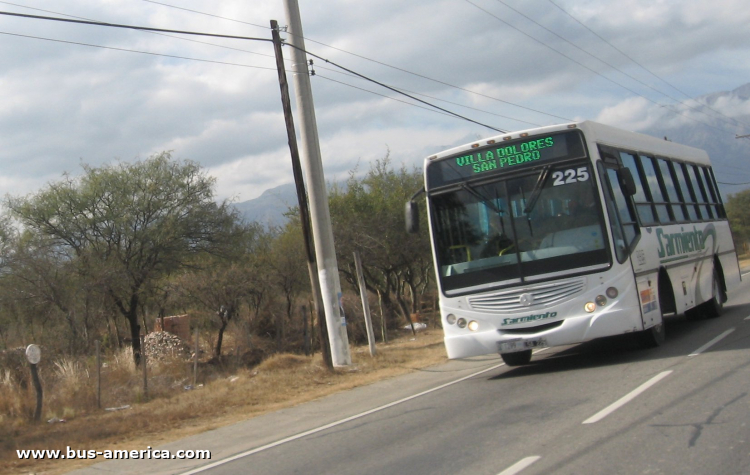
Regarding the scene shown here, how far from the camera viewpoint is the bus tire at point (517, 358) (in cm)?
1239

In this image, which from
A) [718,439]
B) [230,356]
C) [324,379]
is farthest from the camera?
[230,356]

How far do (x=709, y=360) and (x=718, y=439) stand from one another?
168 inches

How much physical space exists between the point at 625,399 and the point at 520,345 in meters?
2.50

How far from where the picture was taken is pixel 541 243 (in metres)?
10.9

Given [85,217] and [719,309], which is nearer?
[719,309]

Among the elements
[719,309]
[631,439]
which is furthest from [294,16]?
[631,439]

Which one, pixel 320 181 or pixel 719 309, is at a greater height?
pixel 320 181

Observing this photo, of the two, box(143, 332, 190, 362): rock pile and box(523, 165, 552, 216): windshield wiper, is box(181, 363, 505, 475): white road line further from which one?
box(143, 332, 190, 362): rock pile

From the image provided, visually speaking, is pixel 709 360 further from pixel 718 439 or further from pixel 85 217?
pixel 85 217

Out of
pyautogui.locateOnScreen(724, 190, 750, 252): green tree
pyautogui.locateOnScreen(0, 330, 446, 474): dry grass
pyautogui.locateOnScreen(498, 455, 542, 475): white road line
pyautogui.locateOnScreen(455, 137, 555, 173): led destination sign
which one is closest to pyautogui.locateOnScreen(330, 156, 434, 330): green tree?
pyautogui.locateOnScreen(0, 330, 446, 474): dry grass

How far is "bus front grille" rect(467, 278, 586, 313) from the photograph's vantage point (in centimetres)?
1064

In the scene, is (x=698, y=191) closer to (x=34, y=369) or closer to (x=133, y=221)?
(x=34, y=369)

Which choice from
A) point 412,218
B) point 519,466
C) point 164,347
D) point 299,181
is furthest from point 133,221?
point 519,466

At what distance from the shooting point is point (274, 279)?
86.1 ft
